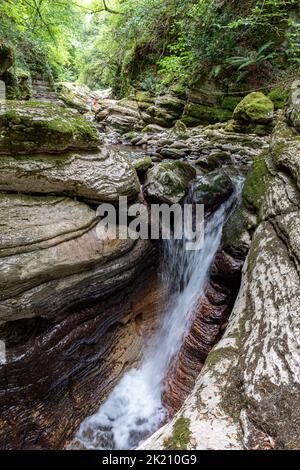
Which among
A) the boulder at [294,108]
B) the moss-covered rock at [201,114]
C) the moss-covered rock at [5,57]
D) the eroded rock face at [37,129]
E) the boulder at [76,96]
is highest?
the boulder at [76,96]

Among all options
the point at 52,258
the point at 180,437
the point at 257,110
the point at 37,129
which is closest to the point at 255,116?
the point at 257,110

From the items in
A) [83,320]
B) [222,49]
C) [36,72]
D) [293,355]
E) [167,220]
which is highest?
[36,72]

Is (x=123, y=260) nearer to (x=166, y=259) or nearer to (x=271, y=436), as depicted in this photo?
(x=166, y=259)

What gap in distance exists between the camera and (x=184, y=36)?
10555mm

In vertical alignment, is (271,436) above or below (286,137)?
below

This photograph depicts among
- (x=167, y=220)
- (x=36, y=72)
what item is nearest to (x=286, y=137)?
(x=167, y=220)

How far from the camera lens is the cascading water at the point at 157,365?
353cm

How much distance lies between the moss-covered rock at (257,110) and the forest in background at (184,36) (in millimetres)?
1136

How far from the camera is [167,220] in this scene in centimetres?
437

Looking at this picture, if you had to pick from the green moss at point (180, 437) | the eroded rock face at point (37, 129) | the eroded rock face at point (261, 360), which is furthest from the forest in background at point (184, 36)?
the green moss at point (180, 437)

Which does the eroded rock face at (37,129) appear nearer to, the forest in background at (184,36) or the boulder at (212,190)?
the boulder at (212,190)

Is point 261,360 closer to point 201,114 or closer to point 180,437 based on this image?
point 180,437
